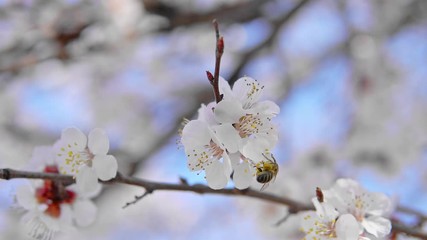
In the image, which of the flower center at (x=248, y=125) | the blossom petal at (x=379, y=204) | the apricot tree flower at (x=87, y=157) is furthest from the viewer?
the blossom petal at (x=379, y=204)

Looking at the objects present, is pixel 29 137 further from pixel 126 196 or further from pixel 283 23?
pixel 283 23

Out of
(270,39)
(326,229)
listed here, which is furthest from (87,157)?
(270,39)

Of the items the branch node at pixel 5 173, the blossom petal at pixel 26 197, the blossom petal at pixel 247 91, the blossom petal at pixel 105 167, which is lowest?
the blossom petal at pixel 26 197

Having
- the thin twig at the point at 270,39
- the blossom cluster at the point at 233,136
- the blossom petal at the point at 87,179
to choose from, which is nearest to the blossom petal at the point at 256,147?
the blossom cluster at the point at 233,136

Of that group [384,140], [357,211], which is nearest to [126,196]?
[384,140]

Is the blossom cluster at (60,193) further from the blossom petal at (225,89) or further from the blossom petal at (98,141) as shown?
the blossom petal at (225,89)

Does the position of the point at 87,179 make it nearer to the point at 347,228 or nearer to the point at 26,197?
the point at 26,197

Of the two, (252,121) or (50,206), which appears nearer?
(252,121)

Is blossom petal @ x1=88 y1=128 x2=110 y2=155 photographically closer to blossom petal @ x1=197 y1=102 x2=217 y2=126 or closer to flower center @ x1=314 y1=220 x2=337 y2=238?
blossom petal @ x1=197 y1=102 x2=217 y2=126
